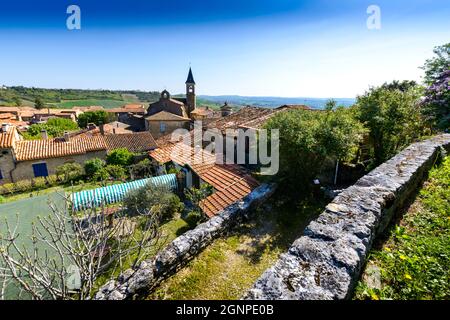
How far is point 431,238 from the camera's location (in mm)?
3139

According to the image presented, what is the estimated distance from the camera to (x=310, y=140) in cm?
870

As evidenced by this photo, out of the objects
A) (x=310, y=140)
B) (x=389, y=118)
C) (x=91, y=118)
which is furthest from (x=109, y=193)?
(x=91, y=118)

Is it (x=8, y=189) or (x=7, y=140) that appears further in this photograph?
(x=7, y=140)

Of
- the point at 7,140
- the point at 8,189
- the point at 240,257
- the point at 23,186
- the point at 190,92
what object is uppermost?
the point at 190,92

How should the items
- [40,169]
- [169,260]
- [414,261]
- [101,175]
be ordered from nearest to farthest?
[414,261], [169,260], [101,175], [40,169]

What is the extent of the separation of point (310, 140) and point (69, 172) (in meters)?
20.8

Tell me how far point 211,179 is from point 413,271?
953cm

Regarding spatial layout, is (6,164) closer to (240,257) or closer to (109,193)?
(109,193)

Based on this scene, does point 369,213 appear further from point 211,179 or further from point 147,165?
point 147,165

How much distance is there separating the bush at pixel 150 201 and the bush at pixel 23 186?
1350 cm

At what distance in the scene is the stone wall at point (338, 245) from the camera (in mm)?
2484

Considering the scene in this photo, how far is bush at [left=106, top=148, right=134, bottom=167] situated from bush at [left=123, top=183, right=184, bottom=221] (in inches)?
443

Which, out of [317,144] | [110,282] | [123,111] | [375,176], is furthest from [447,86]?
[123,111]
